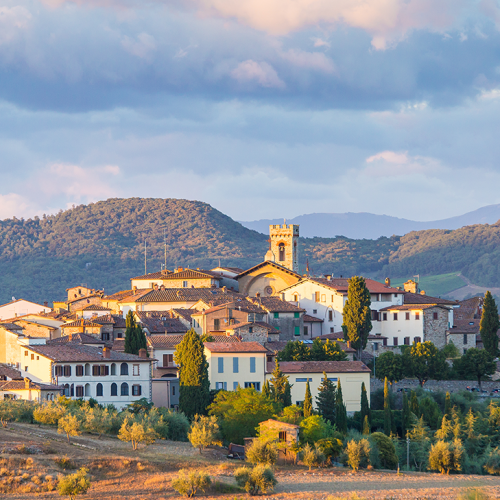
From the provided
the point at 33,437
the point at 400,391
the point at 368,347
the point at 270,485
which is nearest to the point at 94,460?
the point at 33,437

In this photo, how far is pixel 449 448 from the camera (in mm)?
64000

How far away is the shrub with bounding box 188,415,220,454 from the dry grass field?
1.89 ft

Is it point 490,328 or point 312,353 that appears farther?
point 490,328

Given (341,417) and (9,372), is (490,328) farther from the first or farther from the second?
(9,372)

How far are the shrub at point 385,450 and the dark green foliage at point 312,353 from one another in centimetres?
1310

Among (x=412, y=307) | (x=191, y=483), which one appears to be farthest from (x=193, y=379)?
(x=412, y=307)

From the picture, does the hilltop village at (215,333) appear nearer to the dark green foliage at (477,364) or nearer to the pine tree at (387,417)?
the pine tree at (387,417)

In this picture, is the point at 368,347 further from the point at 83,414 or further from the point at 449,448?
the point at 83,414

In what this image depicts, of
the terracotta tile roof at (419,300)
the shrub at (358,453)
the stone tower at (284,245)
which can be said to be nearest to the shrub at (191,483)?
the shrub at (358,453)

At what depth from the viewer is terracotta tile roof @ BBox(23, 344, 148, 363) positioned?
6906 centimetres

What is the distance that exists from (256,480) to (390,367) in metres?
34.0

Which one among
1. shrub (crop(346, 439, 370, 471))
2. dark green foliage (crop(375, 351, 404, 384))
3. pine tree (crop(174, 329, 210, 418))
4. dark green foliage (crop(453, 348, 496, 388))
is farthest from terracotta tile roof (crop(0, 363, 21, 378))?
dark green foliage (crop(453, 348, 496, 388))

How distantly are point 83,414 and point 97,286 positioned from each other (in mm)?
142348

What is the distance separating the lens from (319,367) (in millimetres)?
73625
